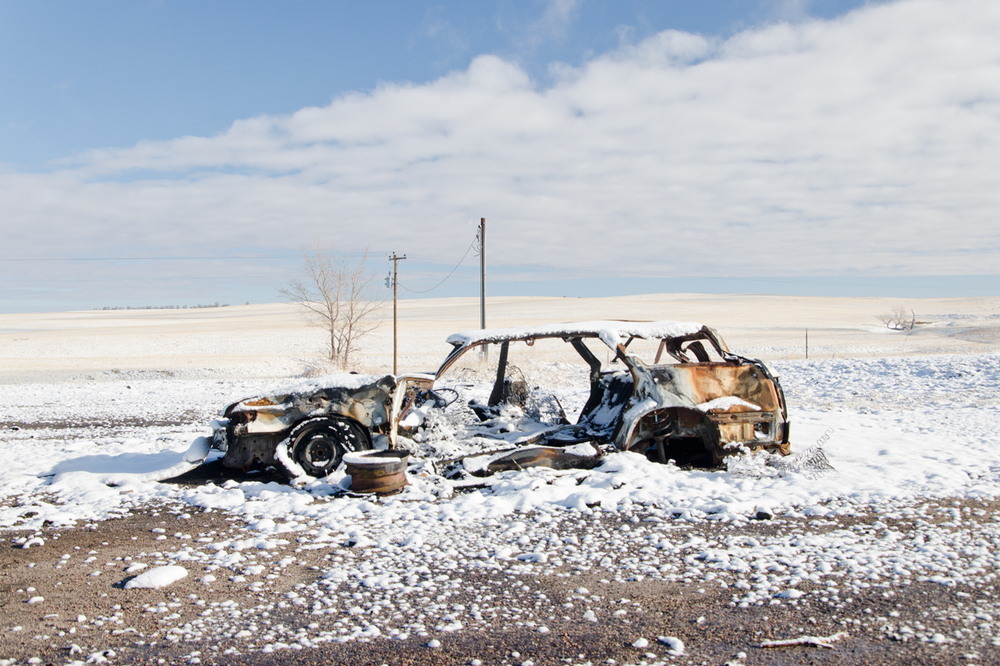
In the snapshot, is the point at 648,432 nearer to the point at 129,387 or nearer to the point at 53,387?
the point at 129,387

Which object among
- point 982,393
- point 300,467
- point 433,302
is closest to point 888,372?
point 982,393

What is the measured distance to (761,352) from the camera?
35.7 metres

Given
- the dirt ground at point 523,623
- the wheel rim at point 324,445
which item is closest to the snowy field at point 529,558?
the dirt ground at point 523,623

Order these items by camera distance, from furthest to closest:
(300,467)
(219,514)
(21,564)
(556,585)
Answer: (300,467) → (219,514) → (21,564) → (556,585)

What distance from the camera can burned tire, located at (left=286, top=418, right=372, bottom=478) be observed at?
739 cm

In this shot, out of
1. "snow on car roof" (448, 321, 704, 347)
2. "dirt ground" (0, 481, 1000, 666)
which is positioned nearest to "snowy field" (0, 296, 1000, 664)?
"dirt ground" (0, 481, 1000, 666)

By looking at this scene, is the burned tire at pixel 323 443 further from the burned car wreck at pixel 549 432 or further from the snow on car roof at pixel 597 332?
the snow on car roof at pixel 597 332

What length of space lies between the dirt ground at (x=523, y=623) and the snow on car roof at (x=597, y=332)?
3.18 metres

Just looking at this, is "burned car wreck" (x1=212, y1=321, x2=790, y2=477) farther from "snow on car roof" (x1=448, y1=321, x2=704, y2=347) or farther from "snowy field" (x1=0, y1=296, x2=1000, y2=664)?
"snowy field" (x1=0, y1=296, x2=1000, y2=664)

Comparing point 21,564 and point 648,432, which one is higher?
point 648,432

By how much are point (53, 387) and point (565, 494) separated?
66.4ft

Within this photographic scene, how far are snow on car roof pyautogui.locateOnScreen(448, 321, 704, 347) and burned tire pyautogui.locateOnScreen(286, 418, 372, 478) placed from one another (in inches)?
57.0

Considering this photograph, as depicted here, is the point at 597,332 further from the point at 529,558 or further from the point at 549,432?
the point at 529,558

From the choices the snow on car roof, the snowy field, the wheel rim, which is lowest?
the snowy field
